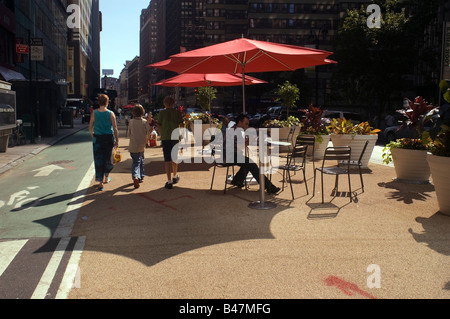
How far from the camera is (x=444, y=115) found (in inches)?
271

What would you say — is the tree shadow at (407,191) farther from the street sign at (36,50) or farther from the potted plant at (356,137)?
the street sign at (36,50)

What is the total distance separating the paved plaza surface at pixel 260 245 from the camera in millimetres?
4094

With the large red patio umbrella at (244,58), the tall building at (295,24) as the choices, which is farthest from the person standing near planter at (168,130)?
the tall building at (295,24)

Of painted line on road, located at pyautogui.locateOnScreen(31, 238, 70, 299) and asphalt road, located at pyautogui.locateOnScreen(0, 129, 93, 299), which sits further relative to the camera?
asphalt road, located at pyautogui.locateOnScreen(0, 129, 93, 299)

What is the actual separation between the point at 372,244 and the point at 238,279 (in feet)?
6.62

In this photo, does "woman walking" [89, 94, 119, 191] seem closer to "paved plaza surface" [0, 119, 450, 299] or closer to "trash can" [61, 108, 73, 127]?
"paved plaza surface" [0, 119, 450, 299]

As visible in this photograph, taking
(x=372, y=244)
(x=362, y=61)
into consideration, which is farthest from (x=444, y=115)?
(x=362, y=61)

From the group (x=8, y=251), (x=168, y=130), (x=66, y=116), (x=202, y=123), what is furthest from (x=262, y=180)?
(x=66, y=116)

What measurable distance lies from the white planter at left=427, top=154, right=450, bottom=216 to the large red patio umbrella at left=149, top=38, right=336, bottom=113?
2658mm

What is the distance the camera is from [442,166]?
22.5 feet

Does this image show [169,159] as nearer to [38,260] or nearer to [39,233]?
[39,233]

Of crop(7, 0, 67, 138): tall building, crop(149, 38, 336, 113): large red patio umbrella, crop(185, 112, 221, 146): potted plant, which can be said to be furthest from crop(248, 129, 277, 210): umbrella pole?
crop(7, 0, 67, 138): tall building

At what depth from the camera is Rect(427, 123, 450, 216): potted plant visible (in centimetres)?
684

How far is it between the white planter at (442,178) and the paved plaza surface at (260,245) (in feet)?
0.61
